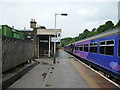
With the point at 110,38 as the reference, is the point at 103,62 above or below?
below

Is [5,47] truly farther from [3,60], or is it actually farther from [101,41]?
[101,41]

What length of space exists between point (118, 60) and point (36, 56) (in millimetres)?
18664

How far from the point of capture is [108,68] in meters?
9.49

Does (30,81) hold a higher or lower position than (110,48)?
lower

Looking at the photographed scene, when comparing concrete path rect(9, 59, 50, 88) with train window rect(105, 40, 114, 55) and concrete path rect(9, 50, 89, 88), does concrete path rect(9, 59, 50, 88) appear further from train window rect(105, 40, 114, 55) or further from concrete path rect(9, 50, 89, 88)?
train window rect(105, 40, 114, 55)

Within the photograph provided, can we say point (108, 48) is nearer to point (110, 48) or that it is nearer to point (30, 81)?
point (110, 48)

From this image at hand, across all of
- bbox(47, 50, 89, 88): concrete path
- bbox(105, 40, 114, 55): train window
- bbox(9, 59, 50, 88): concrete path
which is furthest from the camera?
bbox(105, 40, 114, 55): train window

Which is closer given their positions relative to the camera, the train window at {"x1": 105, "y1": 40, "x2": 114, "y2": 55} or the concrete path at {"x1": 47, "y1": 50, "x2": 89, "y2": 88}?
the concrete path at {"x1": 47, "y1": 50, "x2": 89, "y2": 88}

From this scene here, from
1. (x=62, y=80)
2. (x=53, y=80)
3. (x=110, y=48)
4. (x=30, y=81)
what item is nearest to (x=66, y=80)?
(x=62, y=80)

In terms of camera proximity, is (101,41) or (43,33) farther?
(43,33)

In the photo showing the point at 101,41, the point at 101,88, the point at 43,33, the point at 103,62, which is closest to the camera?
the point at 101,88

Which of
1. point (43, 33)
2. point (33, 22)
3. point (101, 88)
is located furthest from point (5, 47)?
point (33, 22)

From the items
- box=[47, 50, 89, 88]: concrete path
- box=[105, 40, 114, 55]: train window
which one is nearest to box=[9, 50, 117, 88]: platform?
box=[47, 50, 89, 88]: concrete path

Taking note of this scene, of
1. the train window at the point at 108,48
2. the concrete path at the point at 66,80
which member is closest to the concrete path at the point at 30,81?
A: the concrete path at the point at 66,80
